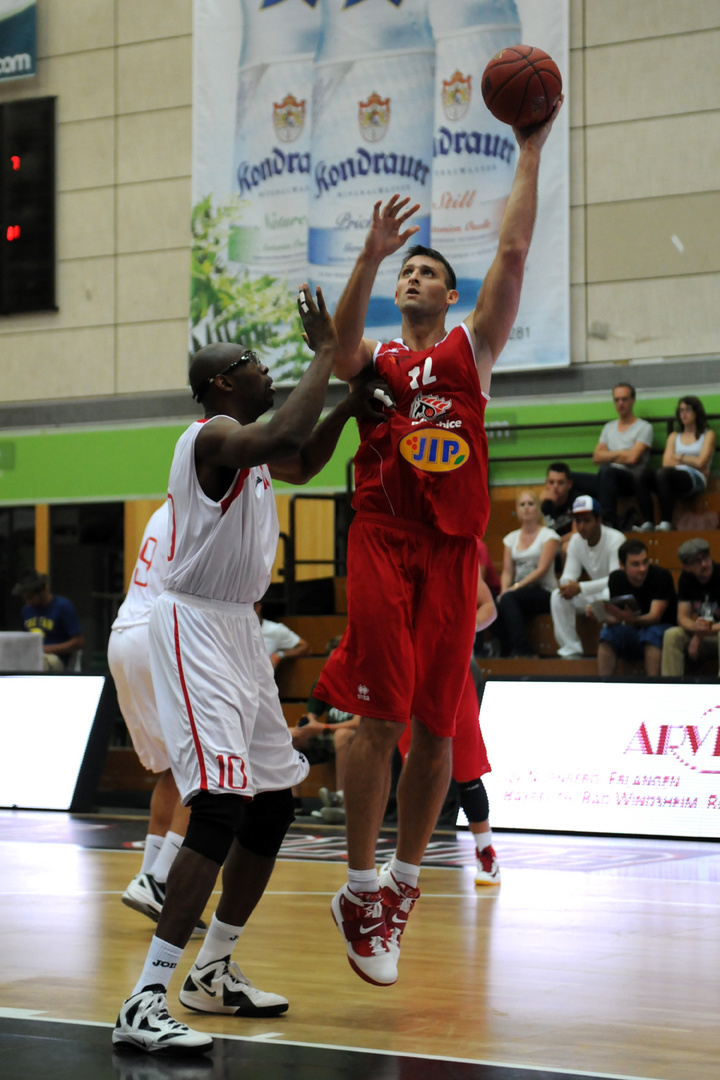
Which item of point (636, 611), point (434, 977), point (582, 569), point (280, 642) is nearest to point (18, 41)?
point (280, 642)

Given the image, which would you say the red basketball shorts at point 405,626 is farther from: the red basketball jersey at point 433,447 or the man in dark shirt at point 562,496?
the man in dark shirt at point 562,496

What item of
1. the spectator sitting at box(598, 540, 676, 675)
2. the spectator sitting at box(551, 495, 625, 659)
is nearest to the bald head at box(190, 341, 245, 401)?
the spectator sitting at box(598, 540, 676, 675)

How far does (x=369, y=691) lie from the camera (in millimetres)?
3654

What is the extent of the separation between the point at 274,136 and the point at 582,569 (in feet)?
18.2

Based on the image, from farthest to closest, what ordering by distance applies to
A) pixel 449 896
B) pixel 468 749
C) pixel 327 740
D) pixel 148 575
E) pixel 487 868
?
pixel 327 740 < pixel 487 868 < pixel 468 749 < pixel 449 896 < pixel 148 575

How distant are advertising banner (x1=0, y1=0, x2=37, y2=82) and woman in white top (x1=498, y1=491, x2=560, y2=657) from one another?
7638 mm

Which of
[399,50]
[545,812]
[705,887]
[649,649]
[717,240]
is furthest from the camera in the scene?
[399,50]

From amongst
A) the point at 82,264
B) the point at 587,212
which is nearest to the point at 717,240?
the point at 587,212

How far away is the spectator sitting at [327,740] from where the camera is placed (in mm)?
8867

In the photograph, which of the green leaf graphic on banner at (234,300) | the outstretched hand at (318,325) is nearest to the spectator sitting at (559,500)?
the green leaf graphic on banner at (234,300)

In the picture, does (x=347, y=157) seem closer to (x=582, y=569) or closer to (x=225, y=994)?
(x=582, y=569)

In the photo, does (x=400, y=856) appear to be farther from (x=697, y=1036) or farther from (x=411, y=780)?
(x=697, y=1036)

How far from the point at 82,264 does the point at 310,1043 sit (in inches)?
472

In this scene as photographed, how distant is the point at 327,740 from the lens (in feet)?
30.8
